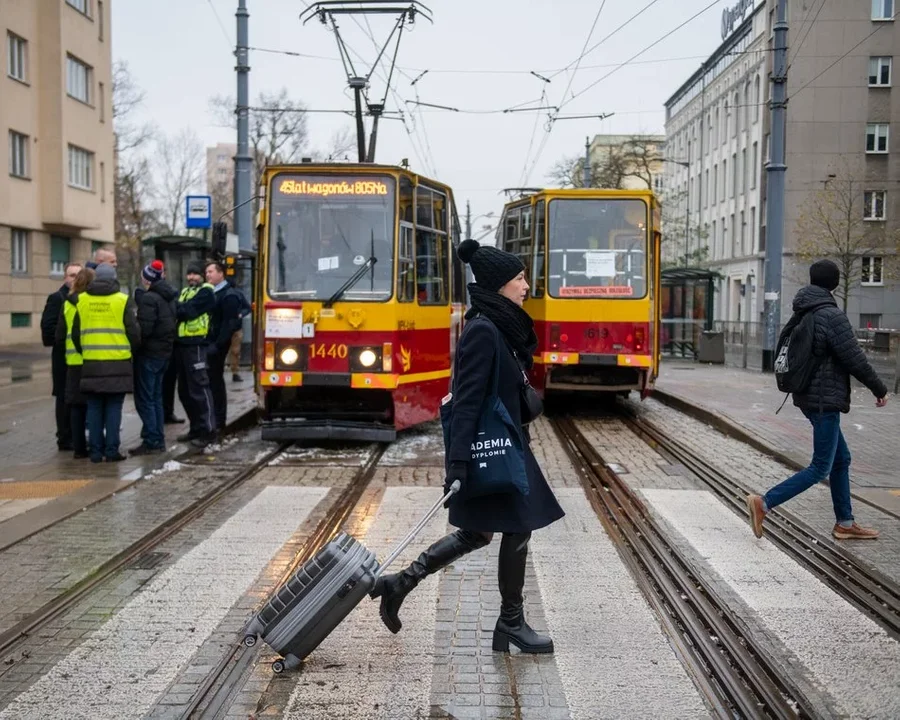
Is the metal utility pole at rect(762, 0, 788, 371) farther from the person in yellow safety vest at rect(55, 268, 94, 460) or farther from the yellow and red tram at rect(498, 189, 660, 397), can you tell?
the person in yellow safety vest at rect(55, 268, 94, 460)

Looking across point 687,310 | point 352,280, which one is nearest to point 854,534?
point 352,280

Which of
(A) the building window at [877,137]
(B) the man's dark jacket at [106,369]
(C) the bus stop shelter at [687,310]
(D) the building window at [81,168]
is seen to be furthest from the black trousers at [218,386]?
(A) the building window at [877,137]

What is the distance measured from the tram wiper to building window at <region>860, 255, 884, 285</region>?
36.1 metres

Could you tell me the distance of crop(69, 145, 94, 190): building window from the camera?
3631 cm

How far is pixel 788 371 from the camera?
7125 millimetres

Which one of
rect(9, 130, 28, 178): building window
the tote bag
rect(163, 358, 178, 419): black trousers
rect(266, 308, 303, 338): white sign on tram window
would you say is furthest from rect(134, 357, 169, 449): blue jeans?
rect(9, 130, 28, 178): building window

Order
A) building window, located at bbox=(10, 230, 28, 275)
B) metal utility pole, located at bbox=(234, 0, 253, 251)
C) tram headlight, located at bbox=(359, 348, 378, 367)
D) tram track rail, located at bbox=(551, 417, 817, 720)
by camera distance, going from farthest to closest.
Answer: building window, located at bbox=(10, 230, 28, 275) < metal utility pole, located at bbox=(234, 0, 253, 251) < tram headlight, located at bbox=(359, 348, 378, 367) < tram track rail, located at bbox=(551, 417, 817, 720)

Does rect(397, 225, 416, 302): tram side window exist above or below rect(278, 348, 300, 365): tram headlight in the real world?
above

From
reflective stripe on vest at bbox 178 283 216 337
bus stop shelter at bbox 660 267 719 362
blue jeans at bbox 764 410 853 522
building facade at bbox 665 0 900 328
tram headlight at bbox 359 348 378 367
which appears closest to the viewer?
blue jeans at bbox 764 410 853 522

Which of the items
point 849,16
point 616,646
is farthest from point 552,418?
point 849,16

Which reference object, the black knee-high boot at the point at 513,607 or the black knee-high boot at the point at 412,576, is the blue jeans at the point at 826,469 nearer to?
the black knee-high boot at the point at 513,607

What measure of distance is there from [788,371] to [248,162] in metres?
14.3

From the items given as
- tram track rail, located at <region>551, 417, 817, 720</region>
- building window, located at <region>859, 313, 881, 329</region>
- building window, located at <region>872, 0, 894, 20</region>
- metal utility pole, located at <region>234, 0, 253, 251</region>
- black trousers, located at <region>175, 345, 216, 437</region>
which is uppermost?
building window, located at <region>872, 0, 894, 20</region>

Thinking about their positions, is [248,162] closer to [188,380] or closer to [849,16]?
[188,380]
